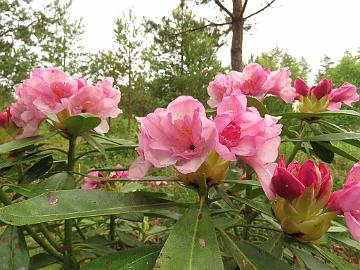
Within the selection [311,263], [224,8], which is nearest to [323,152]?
[311,263]

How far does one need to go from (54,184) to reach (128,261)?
40 cm

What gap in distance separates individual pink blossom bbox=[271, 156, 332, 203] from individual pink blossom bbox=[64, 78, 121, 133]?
606mm

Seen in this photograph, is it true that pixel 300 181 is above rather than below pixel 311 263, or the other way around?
above

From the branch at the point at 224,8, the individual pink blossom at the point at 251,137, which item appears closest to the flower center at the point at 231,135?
the individual pink blossom at the point at 251,137

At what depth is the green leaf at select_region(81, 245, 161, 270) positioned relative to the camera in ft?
2.17

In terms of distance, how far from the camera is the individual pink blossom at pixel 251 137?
694mm

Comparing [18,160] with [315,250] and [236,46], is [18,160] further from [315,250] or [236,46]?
[236,46]

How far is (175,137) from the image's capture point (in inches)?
28.6

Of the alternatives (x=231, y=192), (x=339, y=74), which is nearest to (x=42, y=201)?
(x=231, y=192)

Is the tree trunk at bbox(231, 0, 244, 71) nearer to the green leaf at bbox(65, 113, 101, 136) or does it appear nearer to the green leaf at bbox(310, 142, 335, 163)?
the green leaf at bbox(310, 142, 335, 163)

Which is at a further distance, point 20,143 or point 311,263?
point 20,143

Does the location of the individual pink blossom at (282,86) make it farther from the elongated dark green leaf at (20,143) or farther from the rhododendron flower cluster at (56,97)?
the elongated dark green leaf at (20,143)

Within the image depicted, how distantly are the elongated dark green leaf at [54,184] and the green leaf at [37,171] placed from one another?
0.43 ft

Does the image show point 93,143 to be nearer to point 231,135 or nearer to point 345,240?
point 231,135
